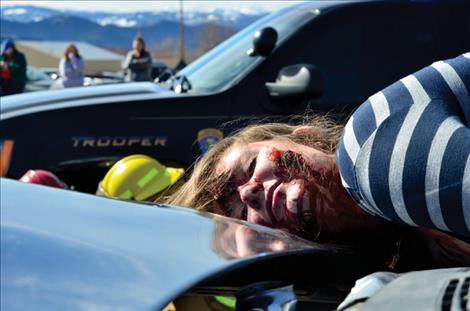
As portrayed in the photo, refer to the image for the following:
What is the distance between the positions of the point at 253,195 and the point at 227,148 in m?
0.25

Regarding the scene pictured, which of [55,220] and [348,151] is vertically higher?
[348,151]

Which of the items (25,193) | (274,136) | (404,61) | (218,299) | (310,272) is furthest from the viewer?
(404,61)

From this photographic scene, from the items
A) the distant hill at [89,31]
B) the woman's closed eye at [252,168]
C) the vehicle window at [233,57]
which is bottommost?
the distant hill at [89,31]

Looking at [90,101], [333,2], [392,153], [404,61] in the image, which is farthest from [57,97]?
[392,153]

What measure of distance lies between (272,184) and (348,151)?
1.13 ft

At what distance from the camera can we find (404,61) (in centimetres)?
463

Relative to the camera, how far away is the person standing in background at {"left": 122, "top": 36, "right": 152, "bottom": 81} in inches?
451

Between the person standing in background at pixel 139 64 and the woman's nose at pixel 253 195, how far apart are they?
9.79m

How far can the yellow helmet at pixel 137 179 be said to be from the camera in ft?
12.9

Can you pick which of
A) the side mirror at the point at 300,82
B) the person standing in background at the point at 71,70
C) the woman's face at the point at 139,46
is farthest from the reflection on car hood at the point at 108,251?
the person standing in background at the point at 71,70

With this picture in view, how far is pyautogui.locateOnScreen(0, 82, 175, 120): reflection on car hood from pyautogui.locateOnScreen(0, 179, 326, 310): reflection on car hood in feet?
10.2

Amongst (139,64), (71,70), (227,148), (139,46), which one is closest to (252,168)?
(227,148)

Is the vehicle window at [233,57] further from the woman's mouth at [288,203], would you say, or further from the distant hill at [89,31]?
the distant hill at [89,31]

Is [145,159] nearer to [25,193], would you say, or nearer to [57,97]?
[57,97]
